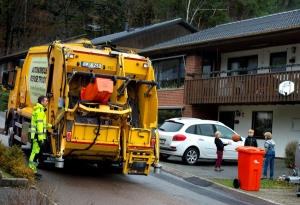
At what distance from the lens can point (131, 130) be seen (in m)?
11.3

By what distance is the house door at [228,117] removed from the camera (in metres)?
24.3

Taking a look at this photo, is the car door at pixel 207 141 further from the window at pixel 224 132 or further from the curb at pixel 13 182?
the curb at pixel 13 182

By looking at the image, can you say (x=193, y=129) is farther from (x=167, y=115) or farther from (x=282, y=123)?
(x=167, y=115)

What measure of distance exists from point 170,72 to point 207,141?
10677mm

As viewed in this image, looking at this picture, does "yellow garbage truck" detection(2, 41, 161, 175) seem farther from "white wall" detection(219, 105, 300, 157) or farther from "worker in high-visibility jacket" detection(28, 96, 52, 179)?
"white wall" detection(219, 105, 300, 157)

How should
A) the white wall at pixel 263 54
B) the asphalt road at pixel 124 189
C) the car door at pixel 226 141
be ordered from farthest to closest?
the white wall at pixel 263 54
the car door at pixel 226 141
the asphalt road at pixel 124 189

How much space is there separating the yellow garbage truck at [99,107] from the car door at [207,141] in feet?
17.3

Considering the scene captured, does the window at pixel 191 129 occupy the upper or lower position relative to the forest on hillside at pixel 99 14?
lower

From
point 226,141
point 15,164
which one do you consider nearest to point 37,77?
point 15,164

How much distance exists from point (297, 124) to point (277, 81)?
2.23 m

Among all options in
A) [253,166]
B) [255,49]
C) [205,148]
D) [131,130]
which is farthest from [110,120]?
[255,49]

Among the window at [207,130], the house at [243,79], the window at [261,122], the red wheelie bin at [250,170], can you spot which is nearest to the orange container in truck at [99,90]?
the red wheelie bin at [250,170]

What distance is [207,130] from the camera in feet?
57.6

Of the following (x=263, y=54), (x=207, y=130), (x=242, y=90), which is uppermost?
(x=263, y=54)
